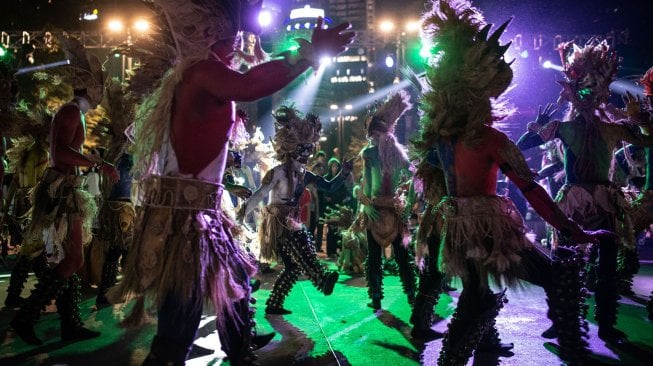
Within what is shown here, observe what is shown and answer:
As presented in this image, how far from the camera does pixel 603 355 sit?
12.6 feet

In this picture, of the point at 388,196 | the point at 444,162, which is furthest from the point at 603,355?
the point at 388,196

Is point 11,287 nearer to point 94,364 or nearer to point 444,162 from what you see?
point 94,364

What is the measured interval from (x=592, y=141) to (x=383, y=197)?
2.31 m

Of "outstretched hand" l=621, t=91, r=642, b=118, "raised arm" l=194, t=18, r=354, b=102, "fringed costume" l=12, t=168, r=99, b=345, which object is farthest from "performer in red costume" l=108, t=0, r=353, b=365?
"outstretched hand" l=621, t=91, r=642, b=118

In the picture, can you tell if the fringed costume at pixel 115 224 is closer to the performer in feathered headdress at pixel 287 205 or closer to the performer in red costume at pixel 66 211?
the performer in red costume at pixel 66 211

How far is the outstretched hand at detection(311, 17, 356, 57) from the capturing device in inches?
86.1

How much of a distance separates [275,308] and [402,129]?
16.8 meters

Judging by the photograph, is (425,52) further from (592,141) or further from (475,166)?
(592,141)

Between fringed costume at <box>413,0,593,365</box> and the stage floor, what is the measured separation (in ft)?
0.81

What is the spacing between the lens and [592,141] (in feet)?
14.8

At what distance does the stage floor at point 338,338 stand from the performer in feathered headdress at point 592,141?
2.35 feet

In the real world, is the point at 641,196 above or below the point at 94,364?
above

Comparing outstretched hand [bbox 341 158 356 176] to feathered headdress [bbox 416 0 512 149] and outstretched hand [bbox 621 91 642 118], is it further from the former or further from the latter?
outstretched hand [bbox 621 91 642 118]

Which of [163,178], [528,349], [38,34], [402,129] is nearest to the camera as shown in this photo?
[163,178]
